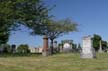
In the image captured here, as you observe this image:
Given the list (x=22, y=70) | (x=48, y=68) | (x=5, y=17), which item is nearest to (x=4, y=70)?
(x=22, y=70)

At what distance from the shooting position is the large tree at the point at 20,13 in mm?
38666

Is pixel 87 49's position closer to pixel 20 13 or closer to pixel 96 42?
pixel 20 13

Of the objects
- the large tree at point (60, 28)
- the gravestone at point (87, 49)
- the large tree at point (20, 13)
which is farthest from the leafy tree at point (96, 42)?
the gravestone at point (87, 49)

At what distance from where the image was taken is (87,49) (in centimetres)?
2912

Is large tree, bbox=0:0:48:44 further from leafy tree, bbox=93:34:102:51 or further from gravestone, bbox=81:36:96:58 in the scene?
leafy tree, bbox=93:34:102:51

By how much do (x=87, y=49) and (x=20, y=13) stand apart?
45.8ft

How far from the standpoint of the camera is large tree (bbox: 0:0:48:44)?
38666 mm

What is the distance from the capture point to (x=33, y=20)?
42.7 m

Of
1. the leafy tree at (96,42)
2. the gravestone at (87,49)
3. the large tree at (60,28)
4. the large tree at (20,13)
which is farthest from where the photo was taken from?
the leafy tree at (96,42)

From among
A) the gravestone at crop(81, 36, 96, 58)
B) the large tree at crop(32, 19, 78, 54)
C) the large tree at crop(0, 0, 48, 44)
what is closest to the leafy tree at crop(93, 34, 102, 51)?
the large tree at crop(32, 19, 78, 54)

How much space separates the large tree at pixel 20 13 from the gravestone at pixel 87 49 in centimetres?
1154

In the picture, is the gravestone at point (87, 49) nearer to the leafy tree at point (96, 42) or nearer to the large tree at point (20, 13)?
the large tree at point (20, 13)

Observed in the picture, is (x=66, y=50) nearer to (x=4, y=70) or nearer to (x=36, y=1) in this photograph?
(x=36, y=1)

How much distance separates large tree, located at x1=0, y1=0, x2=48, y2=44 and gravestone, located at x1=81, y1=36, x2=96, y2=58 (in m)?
11.5
